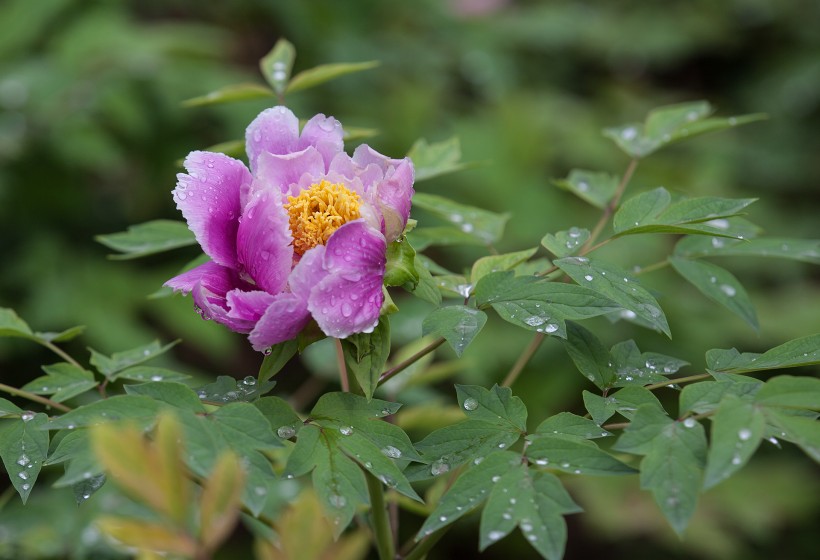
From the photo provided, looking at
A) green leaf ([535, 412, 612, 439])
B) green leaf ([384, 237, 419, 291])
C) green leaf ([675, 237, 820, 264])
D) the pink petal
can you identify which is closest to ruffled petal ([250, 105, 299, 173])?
the pink petal

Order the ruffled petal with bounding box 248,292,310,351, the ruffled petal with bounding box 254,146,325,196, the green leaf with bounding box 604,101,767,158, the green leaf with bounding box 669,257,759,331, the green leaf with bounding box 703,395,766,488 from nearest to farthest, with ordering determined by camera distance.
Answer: the green leaf with bounding box 703,395,766,488 < the ruffled petal with bounding box 248,292,310,351 < the ruffled petal with bounding box 254,146,325,196 < the green leaf with bounding box 669,257,759,331 < the green leaf with bounding box 604,101,767,158

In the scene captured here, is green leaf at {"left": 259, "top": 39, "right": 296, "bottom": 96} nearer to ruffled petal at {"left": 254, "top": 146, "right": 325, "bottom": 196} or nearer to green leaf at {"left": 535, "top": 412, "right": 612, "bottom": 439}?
ruffled petal at {"left": 254, "top": 146, "right": 325, "bottom": 196}

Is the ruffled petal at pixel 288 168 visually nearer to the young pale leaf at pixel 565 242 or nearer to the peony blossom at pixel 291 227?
the peony blossom at pixel 291 227

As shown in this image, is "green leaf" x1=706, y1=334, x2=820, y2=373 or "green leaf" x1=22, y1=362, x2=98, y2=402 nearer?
"green leaf" x1=706, y1=334, x2=820, y2=373

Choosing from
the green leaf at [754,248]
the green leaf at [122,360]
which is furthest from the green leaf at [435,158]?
the green leaf at [122,360]

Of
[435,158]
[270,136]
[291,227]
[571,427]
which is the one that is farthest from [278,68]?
[571,427]

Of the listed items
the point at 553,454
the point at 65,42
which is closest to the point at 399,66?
the point at 65,42
